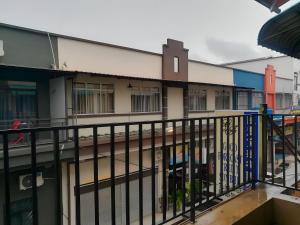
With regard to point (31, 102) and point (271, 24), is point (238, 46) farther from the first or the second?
point (271, 24)

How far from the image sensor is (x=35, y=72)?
24.0ft

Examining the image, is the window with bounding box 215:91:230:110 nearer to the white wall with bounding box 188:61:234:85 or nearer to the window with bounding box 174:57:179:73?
the white wall with bounding box 188:61:234:85

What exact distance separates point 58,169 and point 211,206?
134 cm

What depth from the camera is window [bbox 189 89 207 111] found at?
12.6m

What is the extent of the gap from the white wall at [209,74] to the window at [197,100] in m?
0.59

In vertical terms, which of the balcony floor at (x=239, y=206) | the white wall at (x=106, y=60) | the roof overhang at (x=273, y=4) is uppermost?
the white wall at (x=106, y=60)

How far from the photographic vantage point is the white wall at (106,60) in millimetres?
8000

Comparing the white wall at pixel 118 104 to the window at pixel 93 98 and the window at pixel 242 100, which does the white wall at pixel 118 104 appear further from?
the window at pixel 242 100

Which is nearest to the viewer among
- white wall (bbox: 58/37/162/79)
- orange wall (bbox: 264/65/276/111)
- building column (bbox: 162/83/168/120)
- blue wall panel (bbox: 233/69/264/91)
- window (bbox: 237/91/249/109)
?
white wall (bbox: 58/37/162/79)

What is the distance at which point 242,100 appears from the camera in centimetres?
Result: 1603

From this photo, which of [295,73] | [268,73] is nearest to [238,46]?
[295,73]

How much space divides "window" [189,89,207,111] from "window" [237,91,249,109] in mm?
3548

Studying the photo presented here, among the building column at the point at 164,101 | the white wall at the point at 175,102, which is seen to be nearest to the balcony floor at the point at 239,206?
the building column at the point at 164,101

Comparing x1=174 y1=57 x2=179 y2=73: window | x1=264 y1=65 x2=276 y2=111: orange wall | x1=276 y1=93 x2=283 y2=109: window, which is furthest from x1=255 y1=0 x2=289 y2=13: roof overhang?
x1=276 y1=93 x2=283 y2=109: window
